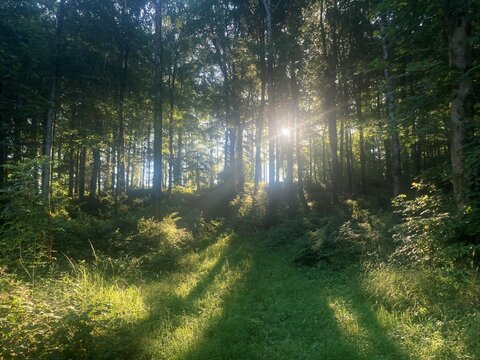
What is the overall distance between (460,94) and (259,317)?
642 centimetres

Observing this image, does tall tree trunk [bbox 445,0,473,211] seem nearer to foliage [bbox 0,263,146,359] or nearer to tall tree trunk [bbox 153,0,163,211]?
foliage [bbox 0,263,146,359]

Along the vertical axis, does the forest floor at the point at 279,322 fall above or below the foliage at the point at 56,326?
below

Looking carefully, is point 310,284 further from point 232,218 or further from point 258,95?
point 258,95

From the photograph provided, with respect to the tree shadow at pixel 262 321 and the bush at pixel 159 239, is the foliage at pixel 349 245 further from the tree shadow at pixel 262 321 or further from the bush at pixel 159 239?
the bush at pixel 159 239

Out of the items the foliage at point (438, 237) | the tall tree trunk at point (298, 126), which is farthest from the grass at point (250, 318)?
the tall tree trunk at point (298, 126)

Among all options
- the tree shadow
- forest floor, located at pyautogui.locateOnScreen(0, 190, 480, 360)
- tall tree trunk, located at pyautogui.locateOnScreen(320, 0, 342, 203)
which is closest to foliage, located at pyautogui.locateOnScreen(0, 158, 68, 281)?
forest floor, located at pyautogui.locateOnScreen(0, 190, 480, 360)

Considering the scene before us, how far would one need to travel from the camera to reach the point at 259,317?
5891 millimetres

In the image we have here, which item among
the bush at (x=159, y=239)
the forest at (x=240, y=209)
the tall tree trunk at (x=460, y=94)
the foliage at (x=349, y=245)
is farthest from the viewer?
the bush at (x=159, y=239)

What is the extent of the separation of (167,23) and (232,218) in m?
16.9

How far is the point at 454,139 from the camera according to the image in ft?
22.8

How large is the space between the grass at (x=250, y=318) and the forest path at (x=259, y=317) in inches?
0.7

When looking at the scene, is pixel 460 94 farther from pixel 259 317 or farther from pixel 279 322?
pixel 259 317

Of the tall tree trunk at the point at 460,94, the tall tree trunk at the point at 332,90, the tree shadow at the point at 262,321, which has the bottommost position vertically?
the tree shadow at the point at 262,321

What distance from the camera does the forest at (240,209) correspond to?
14.9 feet
